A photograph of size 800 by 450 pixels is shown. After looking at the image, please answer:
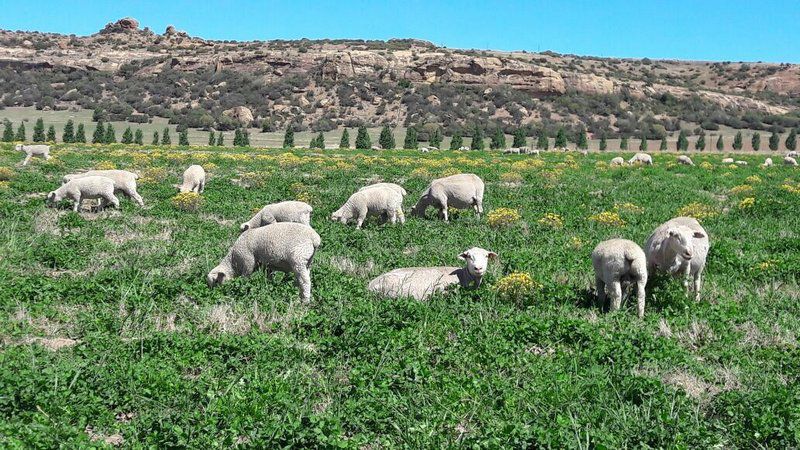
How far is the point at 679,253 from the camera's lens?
8.78m

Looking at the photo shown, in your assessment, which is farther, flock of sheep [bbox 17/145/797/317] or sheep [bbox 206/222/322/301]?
sheep [bbox 206/222/322/301]

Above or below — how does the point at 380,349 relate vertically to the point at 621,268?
below

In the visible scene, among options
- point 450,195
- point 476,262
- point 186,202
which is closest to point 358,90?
point 186,202

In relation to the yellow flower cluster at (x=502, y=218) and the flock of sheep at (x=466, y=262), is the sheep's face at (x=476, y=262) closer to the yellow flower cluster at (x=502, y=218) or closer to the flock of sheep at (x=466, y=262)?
the flock of sheep at (x=466, y=262)

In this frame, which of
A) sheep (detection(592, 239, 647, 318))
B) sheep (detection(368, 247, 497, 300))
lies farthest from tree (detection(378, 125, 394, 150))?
sheep (detection(592, 239, 647, 318))

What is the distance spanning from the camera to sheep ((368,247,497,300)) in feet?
30.4

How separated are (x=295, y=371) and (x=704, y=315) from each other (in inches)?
210

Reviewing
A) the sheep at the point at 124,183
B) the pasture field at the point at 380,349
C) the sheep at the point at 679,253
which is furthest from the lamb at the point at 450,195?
the sheep at the point at 124,183

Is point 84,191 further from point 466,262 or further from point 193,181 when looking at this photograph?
point 466,262

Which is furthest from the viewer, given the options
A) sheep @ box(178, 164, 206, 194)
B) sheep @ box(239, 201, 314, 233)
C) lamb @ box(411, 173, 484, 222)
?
sheep @ box(178, 164, 206, 194)

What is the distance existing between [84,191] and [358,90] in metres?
99.7

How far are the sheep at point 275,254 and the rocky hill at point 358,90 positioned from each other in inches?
3332

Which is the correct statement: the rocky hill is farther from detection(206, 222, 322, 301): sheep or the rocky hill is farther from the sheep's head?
the sheep's head

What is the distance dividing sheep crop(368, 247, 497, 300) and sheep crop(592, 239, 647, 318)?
1.73m
